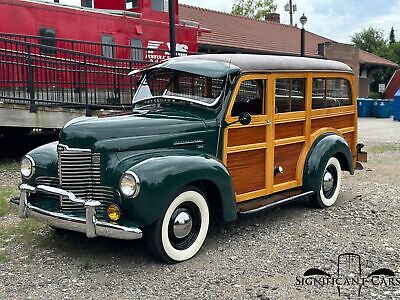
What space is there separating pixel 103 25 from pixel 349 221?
8.38m

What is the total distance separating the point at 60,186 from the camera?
15.1 ft

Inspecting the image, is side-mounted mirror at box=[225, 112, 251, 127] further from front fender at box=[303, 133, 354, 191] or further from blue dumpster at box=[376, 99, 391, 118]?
blue dumpster at box=[376, 99, 391, 118]

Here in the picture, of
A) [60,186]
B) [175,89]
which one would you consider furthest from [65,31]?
[60,186]

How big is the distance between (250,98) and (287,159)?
3.29 feet

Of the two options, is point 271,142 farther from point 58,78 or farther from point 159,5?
point 159,5

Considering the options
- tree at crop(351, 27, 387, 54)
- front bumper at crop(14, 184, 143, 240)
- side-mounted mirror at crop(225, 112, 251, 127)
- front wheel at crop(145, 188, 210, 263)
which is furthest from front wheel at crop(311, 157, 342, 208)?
tree at crop(351, 27, 387, 54)

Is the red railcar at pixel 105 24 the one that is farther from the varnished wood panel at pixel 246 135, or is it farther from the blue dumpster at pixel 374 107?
the blue dumpster at pixel 374 107

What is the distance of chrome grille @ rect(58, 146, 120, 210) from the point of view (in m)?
4.41

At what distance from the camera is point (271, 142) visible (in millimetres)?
5602

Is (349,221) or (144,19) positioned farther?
(144,19)

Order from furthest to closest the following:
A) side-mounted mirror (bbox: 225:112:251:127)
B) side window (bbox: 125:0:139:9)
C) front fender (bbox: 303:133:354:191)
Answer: side window (bbox: 125:0:139:9) → front fender (bbox: 303:133:354:191) → side-mounted mirror (bbox: 225:112:251:127)

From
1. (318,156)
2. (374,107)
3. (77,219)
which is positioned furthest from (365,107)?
(77,219)

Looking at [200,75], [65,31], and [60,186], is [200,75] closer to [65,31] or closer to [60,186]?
[60,186]

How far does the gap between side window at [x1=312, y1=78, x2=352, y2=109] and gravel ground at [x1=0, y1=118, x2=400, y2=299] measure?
1459 mm
